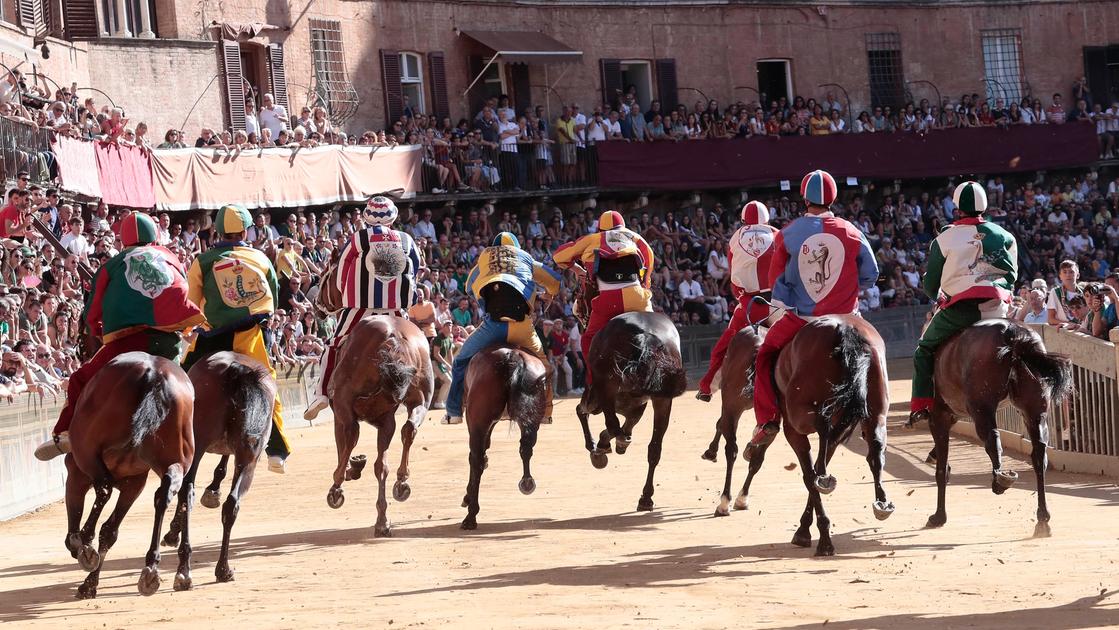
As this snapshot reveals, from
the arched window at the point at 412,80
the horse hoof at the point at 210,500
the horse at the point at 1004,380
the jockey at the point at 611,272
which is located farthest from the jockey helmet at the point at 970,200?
the arched window at the point at 412,80

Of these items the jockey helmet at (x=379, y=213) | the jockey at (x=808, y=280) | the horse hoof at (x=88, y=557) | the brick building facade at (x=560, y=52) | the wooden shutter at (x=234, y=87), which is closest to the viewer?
the horse hoof at (x=88, y=557)

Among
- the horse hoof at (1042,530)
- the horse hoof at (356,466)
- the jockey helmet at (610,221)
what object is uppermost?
the jockey helmet at (610,221)

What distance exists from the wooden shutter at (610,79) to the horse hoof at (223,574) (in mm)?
32870

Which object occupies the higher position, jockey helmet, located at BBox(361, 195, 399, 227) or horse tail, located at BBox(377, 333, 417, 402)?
jockey helmet, located at BBox(361, 195, 399, 227)

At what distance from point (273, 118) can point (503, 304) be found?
68.6ft

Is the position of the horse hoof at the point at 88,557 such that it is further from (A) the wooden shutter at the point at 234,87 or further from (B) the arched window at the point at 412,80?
(B) the arched window at the point at 412,80

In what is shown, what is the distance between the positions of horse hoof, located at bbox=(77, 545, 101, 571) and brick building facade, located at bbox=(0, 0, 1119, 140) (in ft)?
69.9

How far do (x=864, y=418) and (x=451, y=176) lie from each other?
26620mm

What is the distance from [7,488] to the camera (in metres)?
15.1

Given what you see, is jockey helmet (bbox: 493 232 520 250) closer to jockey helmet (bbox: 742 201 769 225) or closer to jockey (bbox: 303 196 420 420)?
jockey (bbox: 303 196 420 420)

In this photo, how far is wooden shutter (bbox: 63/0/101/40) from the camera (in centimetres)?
3072

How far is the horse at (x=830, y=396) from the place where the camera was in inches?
430

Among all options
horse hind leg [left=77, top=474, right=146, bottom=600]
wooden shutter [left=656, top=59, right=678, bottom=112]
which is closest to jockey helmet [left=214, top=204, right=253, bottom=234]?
horse hind leg [left=77, top=474, right=146, bottom=600]

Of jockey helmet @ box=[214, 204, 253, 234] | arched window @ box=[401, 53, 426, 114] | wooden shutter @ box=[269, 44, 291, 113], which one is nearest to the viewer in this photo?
jockey helmet @ box=[214, 204, 253, 234]
